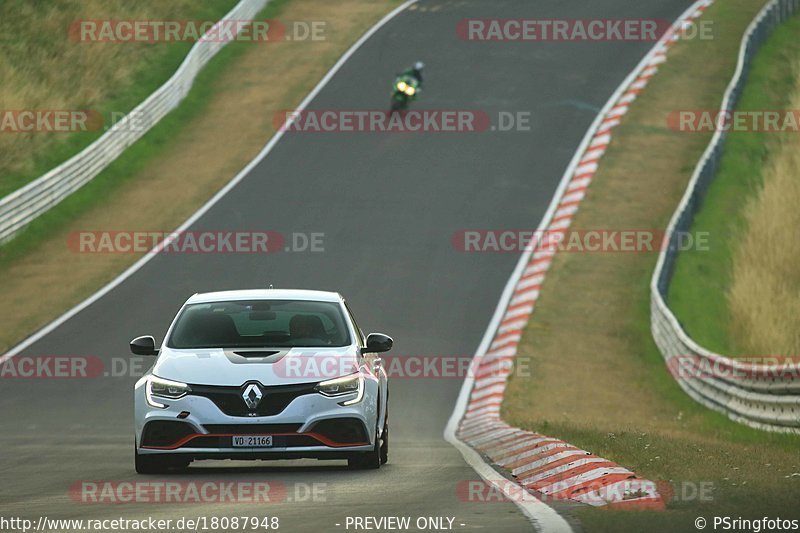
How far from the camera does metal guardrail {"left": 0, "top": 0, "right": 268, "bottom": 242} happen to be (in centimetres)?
2777

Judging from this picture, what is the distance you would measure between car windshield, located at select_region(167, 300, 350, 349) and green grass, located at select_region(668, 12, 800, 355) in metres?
12.2

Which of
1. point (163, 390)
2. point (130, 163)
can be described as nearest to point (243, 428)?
point (163, 390)

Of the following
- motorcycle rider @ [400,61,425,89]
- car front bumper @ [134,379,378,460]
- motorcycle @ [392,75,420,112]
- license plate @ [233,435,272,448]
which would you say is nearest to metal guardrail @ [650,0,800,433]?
car front bumper @ [134,379,378,460]

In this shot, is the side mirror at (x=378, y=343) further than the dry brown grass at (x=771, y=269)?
No

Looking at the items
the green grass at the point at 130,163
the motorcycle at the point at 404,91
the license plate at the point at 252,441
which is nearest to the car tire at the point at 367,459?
the license plate at the point at 252,441

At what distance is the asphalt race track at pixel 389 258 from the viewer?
10.9 metres

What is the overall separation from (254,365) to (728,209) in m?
20.5

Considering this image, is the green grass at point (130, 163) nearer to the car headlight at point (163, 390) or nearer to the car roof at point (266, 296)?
the car roof at point (266, 296)

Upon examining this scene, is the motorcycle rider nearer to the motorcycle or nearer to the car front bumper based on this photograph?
the motorcycle

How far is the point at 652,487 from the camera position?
9500mm

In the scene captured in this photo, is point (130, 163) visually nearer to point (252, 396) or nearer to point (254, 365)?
point (254, 365)

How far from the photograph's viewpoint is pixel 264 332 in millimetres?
12422

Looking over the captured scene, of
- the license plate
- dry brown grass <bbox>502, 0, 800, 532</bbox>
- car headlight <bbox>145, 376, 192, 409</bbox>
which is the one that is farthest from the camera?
car headlight <bbox>145, 376, 192, 409</bbox>

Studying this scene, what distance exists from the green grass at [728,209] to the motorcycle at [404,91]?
737cm
